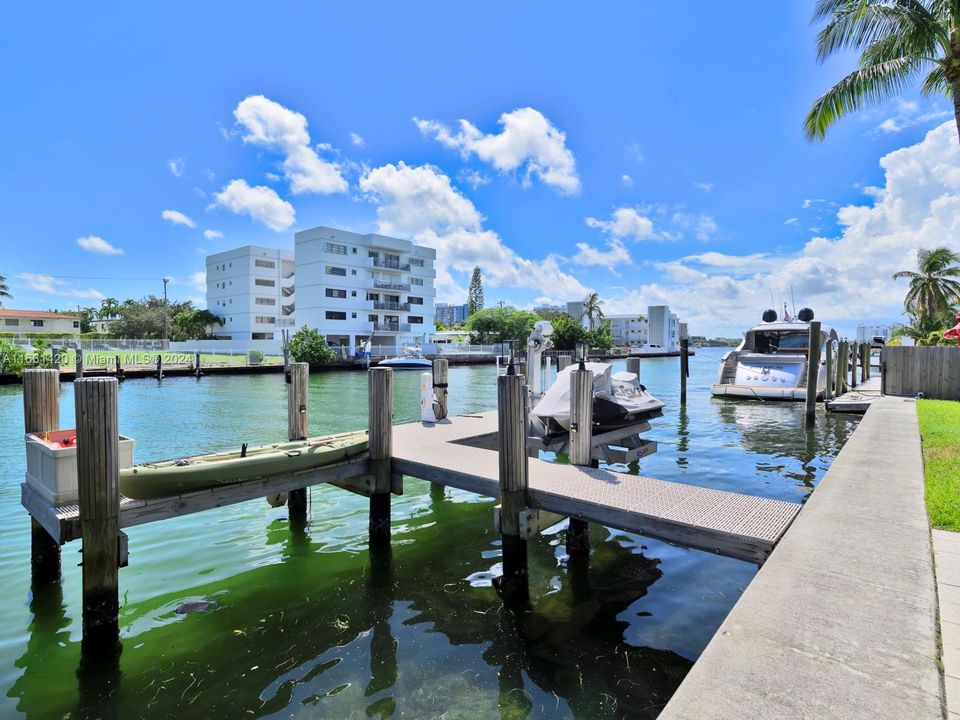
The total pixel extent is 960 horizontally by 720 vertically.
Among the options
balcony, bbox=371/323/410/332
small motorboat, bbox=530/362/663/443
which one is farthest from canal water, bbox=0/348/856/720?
balcony, bbox=371/323/410/332

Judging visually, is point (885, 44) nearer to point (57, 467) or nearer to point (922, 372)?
point (922, 372)

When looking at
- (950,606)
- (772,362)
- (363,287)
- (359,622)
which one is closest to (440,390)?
(359,622)

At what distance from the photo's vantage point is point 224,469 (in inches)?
226

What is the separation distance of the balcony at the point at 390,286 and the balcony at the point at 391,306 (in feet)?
6.03

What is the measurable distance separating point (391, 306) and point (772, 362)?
49246 mm

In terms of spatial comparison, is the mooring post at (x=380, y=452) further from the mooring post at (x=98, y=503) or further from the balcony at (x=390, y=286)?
the balcony at (x=390, y=286)

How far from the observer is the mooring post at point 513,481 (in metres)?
5.68

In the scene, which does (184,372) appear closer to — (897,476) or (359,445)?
(359,445)

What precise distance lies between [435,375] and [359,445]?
13.9 feet

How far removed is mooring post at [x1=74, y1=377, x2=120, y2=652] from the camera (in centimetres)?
459

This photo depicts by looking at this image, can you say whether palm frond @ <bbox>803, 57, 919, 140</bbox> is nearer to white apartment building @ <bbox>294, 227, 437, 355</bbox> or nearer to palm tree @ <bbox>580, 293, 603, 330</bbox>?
white apartment building @ <bbox>294, 227, 437, 355</bbox>

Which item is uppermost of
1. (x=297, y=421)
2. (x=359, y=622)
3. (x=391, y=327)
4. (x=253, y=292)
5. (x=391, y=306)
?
(x=253, y=292)

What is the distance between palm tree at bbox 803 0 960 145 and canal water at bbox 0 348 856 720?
1079 cm

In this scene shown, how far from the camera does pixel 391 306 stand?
66.3m
